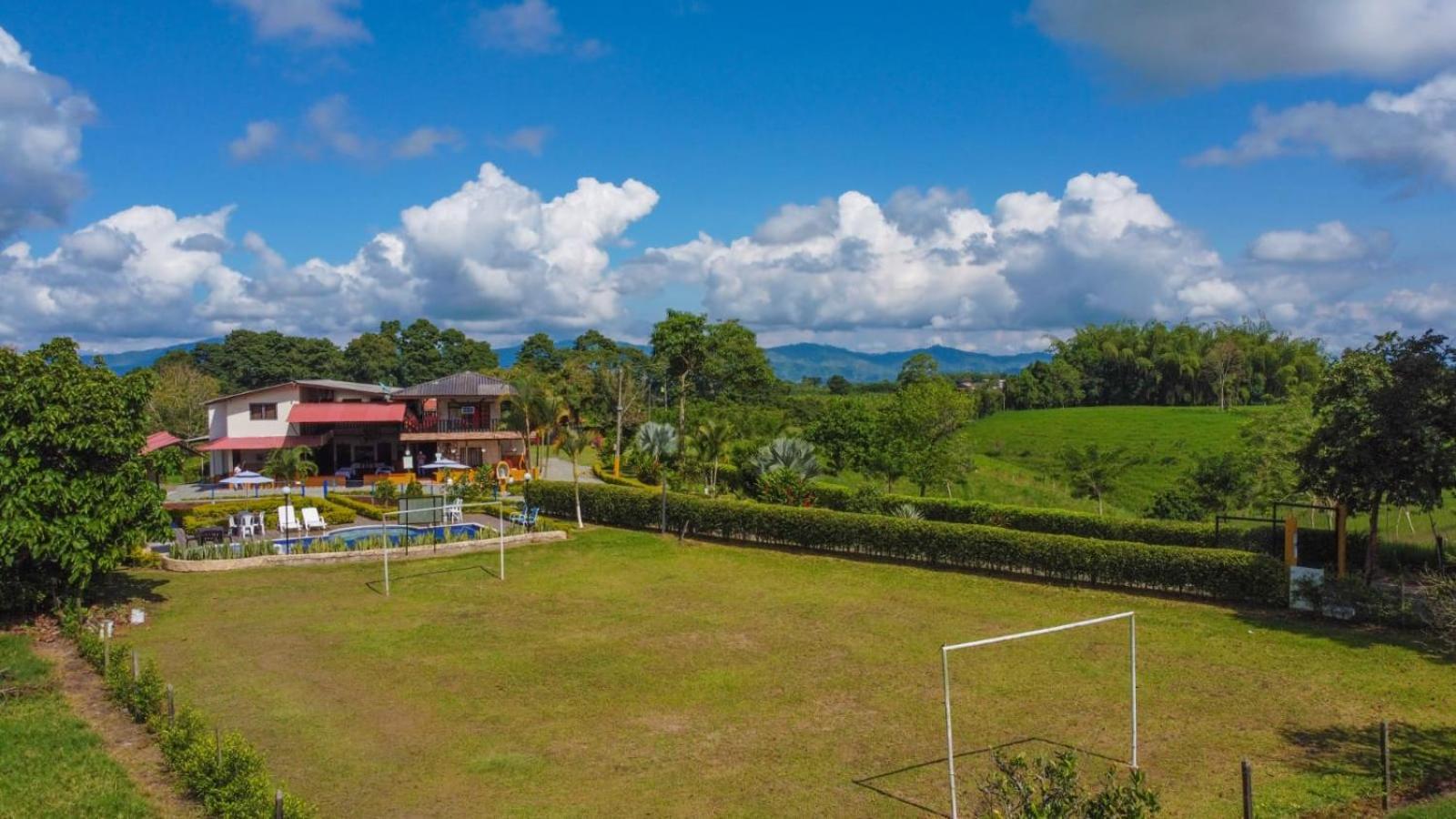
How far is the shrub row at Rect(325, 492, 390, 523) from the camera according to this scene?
1341 inches

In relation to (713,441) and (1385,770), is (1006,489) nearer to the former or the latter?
(713,441)

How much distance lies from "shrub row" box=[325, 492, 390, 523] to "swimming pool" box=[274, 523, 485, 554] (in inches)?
40.1

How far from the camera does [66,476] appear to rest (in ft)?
61.1

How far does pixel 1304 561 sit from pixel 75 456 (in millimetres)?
29728

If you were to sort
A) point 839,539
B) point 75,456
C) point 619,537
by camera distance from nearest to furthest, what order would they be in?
1. point 75,456
2. point 839,539
3. point 619,537

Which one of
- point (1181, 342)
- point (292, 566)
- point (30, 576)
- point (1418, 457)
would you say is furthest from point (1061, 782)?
point (1181, 342)

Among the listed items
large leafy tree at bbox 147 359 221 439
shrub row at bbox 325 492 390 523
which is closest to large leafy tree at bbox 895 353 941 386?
large leafy tree at bbox 147 359 221 439

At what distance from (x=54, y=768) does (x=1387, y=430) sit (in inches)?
1001

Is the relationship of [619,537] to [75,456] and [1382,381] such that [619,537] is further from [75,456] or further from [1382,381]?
[1382,381]

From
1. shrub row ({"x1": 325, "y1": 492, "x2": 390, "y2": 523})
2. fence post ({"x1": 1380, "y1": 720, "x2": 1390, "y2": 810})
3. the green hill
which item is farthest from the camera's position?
the green hill

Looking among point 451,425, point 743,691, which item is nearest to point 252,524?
point 451,425

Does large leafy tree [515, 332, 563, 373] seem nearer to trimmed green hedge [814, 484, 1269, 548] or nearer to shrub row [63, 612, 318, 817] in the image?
trimmed green hedge [814, 484, 1269, 548]

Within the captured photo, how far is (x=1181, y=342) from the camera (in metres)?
93.2

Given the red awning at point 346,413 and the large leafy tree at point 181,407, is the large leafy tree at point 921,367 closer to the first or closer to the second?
the red awning at point 346,413
